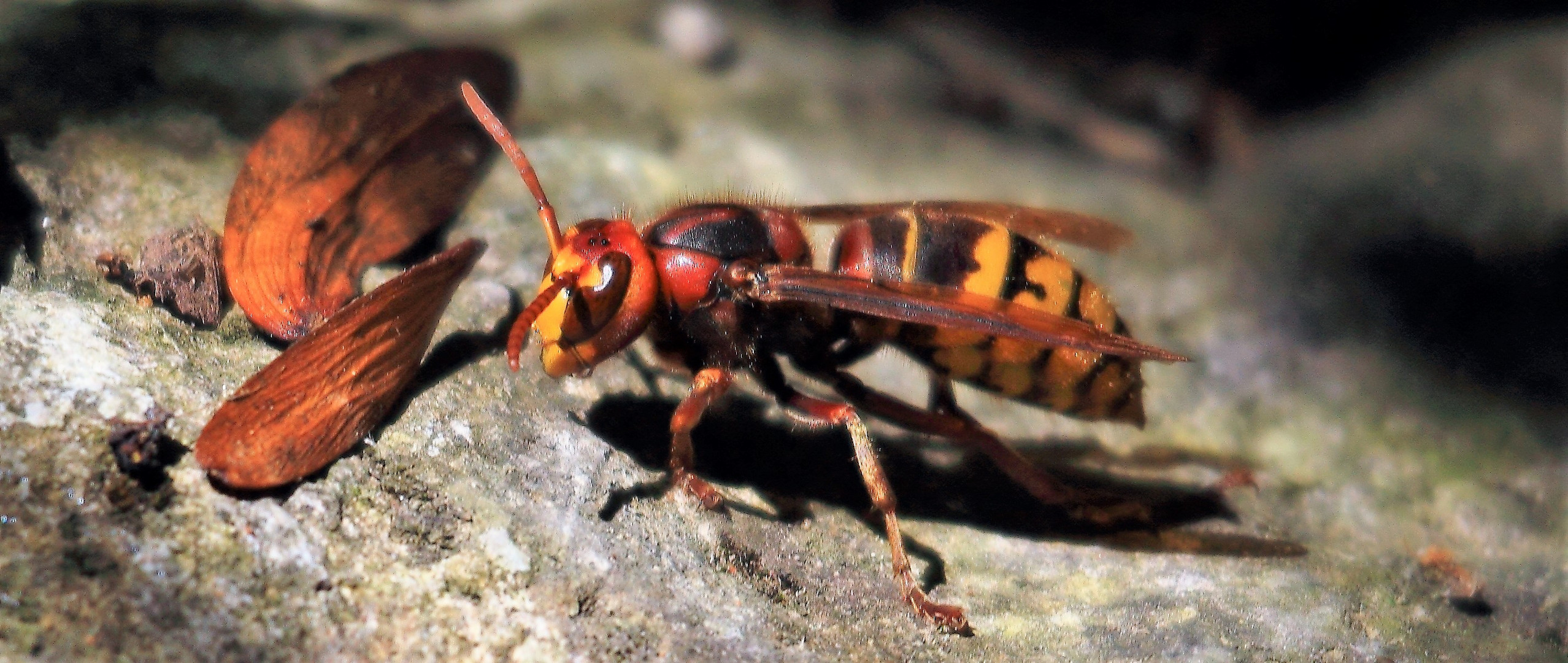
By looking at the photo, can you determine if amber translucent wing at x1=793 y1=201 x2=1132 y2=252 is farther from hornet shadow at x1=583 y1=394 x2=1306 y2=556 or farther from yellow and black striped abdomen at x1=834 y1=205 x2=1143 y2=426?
hornet shadow at x1=583 y1=394 x2=1306 y2=556

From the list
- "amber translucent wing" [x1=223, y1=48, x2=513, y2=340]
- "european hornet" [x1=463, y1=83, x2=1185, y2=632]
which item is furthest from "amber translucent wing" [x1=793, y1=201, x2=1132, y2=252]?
"amber translucent wing" [x1=223, y1=48, x2=513, y2=340]

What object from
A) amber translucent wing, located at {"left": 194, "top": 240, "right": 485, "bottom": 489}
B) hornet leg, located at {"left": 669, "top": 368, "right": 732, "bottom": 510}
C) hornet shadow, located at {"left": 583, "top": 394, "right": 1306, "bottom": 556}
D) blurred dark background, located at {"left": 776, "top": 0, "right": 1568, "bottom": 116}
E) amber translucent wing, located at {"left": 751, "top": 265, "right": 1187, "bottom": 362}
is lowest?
hornet shadow, located at {"left": 583, "top": 394, "right": 1306, "bottom": 556}

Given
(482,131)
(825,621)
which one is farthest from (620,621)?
(482,131)

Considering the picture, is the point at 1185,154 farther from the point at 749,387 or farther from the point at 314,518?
the point at 314,518

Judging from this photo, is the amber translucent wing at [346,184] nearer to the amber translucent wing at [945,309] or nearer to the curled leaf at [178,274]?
the curled leaf at [178,274]

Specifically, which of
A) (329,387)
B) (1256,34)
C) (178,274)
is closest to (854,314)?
(329,387)
